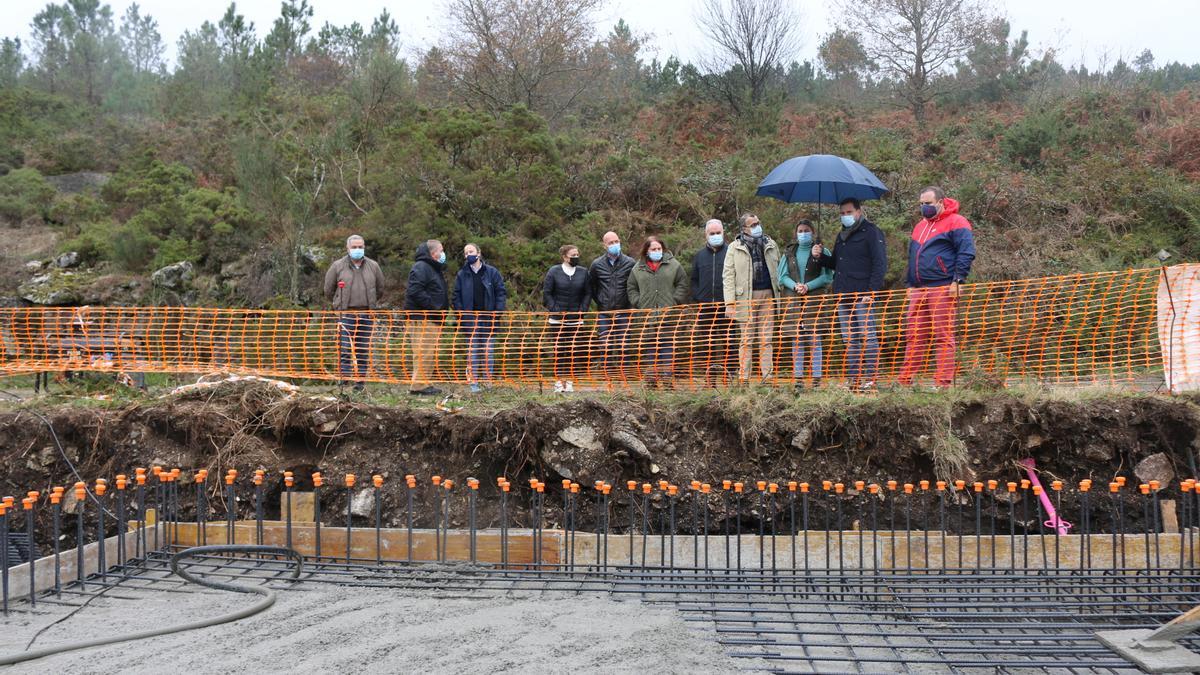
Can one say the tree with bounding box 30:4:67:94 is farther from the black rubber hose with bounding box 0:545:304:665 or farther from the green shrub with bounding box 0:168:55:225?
the black rubber hose with bounding box 0:545:304:665

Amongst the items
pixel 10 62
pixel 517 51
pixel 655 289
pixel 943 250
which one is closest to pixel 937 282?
pixel 943 250

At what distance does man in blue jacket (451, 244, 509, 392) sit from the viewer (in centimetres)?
847

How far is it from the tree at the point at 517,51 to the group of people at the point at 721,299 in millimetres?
10396

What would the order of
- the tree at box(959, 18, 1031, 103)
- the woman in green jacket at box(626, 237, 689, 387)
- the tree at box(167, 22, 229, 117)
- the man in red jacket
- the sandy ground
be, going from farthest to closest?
the tree at box(167, 22, 229, 117), the tree at box(959, 18, 1031, 103), the woman in green jacket at box(626, 237, 689, 387), the man in red jacket, the sandy ground

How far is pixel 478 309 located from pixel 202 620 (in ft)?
15.4

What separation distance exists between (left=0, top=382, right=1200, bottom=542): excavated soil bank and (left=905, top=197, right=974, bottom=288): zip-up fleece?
1.03m

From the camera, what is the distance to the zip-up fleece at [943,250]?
7.49m

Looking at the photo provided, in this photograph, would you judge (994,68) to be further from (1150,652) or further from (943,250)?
(1150,652)

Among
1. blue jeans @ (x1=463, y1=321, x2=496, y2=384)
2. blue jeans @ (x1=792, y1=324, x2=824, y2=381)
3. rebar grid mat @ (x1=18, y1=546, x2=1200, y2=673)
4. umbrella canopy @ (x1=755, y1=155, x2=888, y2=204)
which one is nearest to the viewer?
rebar grid mat @ (x1=18, y1=546, x2=1200, y2=673)

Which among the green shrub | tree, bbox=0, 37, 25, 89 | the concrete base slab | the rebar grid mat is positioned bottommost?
the rebar grid mat

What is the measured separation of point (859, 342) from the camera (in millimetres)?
7695

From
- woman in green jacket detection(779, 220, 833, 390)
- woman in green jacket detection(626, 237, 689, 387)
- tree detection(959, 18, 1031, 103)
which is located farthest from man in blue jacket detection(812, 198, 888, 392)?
tree detection(959, 18, 1031, 103)

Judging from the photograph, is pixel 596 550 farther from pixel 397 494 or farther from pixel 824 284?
pixel 824 284

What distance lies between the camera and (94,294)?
16125mm
